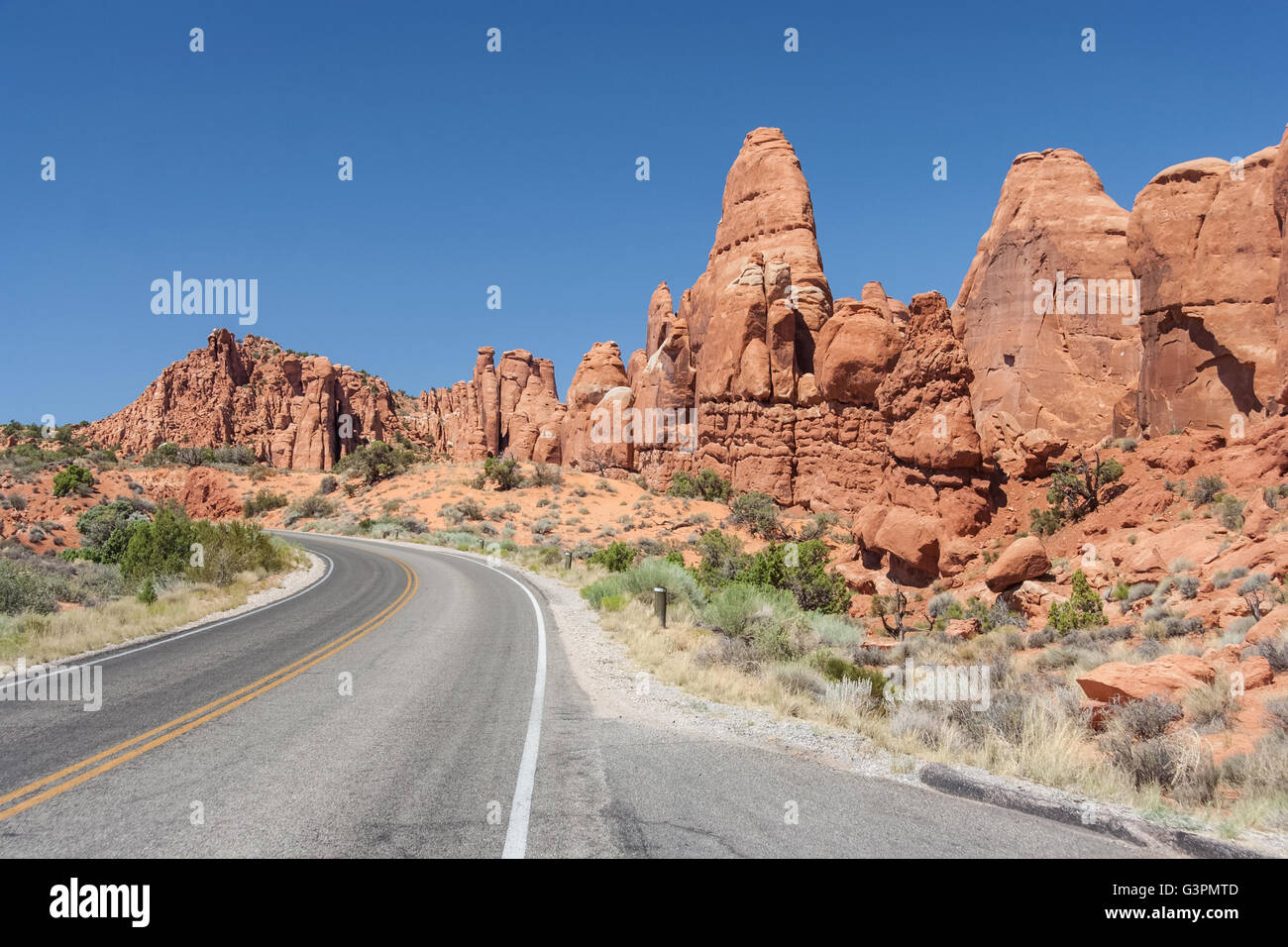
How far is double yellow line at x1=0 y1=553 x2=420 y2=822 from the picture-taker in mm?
4840

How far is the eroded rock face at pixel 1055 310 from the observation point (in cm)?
3784

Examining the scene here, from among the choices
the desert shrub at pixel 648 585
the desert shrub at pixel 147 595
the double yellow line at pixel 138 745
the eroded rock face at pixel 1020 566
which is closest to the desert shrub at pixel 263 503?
the desert shrub at pixel 147 595

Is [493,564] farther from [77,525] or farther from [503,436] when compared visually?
[503,436]

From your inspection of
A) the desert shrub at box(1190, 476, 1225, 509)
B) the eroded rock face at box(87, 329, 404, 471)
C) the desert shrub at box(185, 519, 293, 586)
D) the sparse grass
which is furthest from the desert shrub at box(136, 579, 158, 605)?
the eroded rock face at box(87, 329, 404, 471)

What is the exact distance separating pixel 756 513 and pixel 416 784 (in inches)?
1294

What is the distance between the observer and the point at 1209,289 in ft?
76.1

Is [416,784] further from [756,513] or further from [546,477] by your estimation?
[546,477]

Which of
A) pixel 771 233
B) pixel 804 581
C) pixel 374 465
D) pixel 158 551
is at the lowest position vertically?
pixel 804 581

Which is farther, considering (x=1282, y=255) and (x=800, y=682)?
(x=1282, y=255)

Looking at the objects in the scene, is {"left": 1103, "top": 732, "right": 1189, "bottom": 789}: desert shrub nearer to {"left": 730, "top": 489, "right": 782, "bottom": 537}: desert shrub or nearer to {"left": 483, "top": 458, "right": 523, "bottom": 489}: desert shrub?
{"left": 730, "top": 489, "right": 782, "bottom": 537}: desert shrub

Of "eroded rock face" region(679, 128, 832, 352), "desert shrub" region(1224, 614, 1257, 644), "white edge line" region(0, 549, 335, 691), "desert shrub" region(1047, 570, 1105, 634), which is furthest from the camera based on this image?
"eroded rock face" region(679, 128, 832, 352)

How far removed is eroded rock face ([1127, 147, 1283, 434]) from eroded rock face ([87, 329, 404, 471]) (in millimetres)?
82977

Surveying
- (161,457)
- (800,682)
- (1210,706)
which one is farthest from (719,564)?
(161,457)

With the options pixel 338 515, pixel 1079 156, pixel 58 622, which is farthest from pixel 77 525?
pixel 1079 156
